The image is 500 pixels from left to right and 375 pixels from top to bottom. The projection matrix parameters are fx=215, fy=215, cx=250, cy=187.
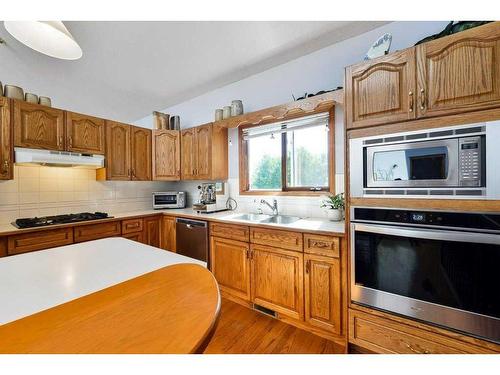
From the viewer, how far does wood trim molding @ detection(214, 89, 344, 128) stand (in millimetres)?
1865

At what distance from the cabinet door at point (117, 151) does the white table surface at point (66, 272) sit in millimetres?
1829

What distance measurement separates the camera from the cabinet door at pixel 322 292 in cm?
162

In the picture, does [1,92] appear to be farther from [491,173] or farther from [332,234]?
[491,173]

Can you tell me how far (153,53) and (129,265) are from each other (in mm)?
2099

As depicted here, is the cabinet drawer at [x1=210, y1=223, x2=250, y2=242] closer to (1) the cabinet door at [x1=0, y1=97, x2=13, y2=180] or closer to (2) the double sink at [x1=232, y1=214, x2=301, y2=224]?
(2) the double sink at [x1=232, y1=214, x2=301, y2=224]

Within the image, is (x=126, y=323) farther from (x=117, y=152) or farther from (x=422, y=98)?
(x=117, y=152)

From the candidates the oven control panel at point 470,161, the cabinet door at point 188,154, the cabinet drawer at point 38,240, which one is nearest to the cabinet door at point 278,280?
the oven control panel at point 470,161

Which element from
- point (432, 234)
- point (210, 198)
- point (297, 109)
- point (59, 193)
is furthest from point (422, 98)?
point (59, 193)

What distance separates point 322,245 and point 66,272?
1549mm

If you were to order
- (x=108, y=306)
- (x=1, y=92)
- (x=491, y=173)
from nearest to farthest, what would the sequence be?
1. (x=108, y=306)
2. (x=491, y=173)
3. (x=1, y=92)

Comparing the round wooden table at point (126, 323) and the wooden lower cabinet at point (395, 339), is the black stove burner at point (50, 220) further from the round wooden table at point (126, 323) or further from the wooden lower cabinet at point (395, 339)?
the wooden lower cabinet at point (395, 339)

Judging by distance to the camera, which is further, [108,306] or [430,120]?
[430,120]
